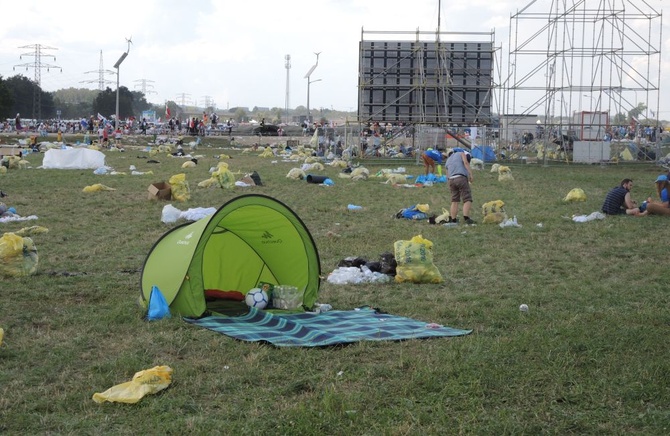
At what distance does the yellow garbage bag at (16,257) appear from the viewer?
9625mm

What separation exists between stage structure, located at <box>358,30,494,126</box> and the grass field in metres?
24.9

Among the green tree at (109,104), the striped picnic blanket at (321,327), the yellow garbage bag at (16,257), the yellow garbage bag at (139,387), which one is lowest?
the yellow garbage bag at (139,387)

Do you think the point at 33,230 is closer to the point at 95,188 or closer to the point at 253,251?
the point at 253,251

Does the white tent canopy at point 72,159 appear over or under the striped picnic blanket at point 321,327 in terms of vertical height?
over

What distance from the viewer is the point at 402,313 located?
823 centimetres

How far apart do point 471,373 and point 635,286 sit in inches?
165

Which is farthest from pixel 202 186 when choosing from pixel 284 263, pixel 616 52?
pixel 616 52

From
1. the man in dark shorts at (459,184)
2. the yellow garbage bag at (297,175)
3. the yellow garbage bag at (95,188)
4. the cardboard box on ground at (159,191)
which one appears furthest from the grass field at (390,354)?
the yellow garbage bag at (297,175)

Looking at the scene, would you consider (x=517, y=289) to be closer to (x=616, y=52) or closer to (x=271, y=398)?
(x=271, y=398)

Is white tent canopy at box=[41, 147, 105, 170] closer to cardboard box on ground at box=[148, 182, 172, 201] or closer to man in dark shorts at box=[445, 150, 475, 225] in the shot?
cardboard box on ground at box=[148, 182, 172, 201]

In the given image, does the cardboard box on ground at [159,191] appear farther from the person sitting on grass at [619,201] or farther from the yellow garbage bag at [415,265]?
the yellow garbage bag at [415,265]

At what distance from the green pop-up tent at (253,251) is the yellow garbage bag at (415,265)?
1.50m

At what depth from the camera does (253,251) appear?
8.87 m

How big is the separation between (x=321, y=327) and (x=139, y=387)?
2254 mm
